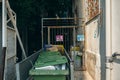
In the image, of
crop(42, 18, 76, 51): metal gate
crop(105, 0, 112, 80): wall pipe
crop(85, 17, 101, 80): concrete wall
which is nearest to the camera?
crop(105, 0, 112, 80): wall pipe

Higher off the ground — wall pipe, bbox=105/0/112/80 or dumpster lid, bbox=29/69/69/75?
wall pipe, bbox=105/0/112/80

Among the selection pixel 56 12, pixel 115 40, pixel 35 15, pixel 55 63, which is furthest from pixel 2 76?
pixel 56 12

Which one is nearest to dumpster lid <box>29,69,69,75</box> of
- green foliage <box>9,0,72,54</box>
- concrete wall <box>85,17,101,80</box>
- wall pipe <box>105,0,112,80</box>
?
wall pipe <box>105,0,112,80</box>

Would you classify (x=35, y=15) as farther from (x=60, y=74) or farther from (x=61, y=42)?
(x=60, y=74)

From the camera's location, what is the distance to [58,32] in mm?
18547

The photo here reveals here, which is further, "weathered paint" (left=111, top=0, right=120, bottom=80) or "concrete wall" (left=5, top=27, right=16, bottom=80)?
"concrete wall" (left=5, top=27, right=16, bottom=80)

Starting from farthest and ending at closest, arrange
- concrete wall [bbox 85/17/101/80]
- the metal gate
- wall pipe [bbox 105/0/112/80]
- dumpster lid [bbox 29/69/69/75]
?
the metal gate
concrete wall [bbox 85/17/101/80]
dumpster lid [bbox 29/69/69/75]
wall pipe [bbox 105/0/112/80]

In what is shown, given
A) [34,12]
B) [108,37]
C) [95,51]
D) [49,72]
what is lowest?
[49,72]

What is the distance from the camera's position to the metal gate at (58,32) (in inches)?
698

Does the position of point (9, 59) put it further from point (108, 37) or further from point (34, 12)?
point (34, 12)

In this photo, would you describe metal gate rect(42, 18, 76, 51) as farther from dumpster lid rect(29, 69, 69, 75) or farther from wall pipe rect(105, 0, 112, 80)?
wall pipe rect(105, 0, 112, 80)

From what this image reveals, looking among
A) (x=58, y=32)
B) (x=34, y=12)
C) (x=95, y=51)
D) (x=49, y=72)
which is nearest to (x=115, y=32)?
(x=49, y=72)

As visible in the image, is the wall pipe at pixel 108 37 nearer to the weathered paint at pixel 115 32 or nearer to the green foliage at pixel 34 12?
the weathered paint at pixel 115 32

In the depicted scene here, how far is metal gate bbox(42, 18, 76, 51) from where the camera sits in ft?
58.2
